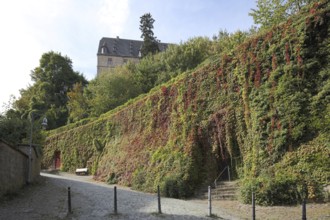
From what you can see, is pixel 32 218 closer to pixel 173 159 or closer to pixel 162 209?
pixel 162 209

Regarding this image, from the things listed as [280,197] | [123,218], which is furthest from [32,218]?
[280,197]

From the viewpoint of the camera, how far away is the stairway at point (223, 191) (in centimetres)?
1545

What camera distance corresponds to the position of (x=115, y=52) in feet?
255

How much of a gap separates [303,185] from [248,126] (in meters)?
4.51

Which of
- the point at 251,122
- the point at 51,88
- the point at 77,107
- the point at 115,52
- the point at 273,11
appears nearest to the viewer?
the point at 251,122

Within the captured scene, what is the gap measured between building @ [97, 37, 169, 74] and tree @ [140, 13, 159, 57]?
16.0 m

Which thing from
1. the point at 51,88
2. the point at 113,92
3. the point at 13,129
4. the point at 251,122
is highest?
the point at 51,88

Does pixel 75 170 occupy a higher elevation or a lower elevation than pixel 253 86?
lower

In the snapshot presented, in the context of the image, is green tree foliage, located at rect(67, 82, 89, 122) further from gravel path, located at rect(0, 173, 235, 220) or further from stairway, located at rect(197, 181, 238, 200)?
stairway, located at rect(197, 181, 238, 200)

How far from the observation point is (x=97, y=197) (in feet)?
49.8

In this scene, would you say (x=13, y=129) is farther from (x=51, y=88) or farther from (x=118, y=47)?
(x=118, y=47)

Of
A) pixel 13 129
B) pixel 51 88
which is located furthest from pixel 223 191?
pixel 51 88

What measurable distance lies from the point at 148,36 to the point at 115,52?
23261 mm

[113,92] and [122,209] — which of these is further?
[113,92]
